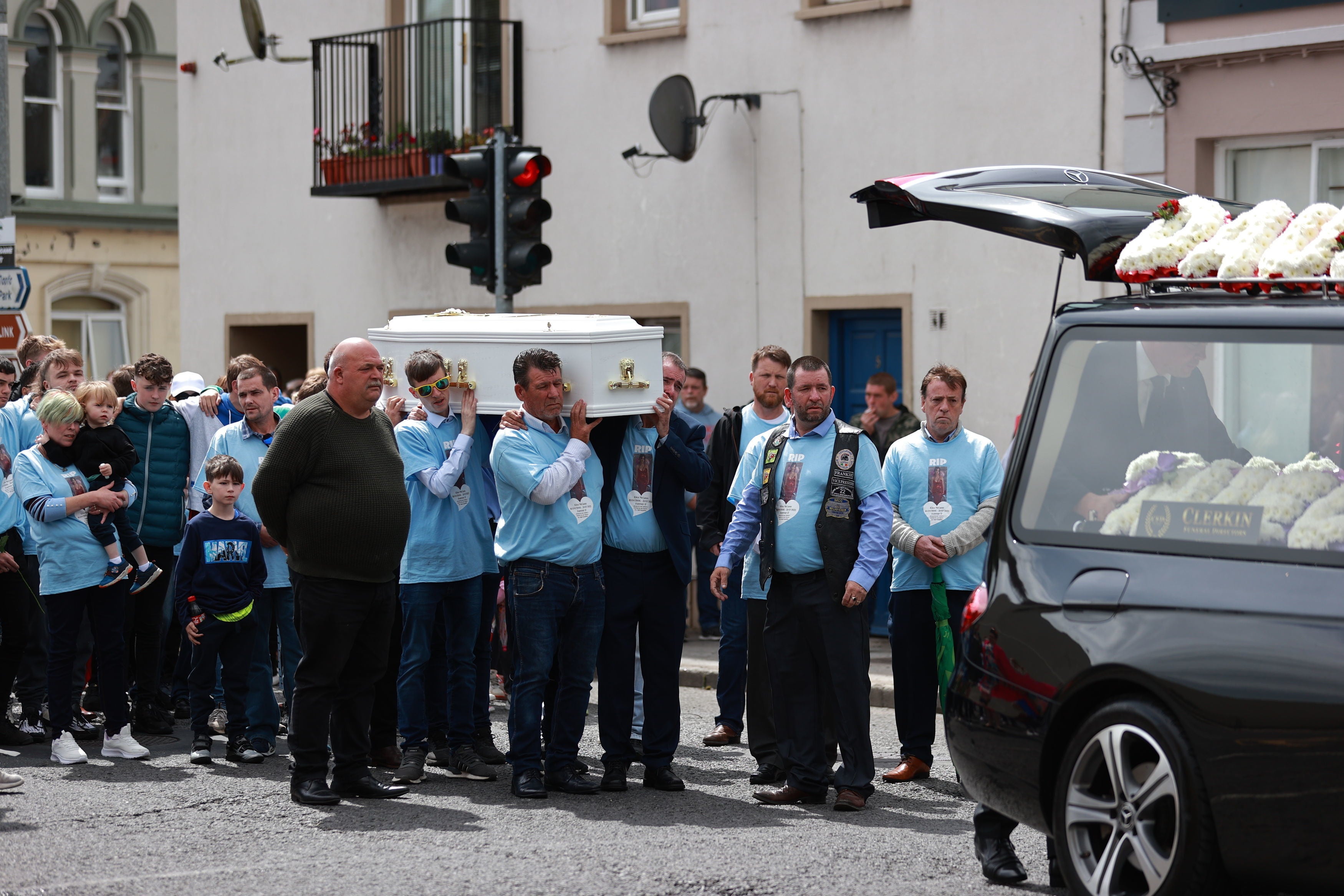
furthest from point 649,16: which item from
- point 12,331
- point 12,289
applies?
point 12,331

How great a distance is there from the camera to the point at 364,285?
17703 millimetres

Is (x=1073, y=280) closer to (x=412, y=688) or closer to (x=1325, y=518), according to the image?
(x=412, y=688)

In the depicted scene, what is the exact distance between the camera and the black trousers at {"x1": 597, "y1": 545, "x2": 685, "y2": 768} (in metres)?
8.22

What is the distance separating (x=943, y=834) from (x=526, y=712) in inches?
74.7

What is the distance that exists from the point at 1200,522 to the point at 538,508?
343 centimetres

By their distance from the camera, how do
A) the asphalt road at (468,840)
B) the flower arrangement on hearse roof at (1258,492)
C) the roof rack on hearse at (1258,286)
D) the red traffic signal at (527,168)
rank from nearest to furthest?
the flower arrangement on hearse roof at (1258,492), the roof rack on hearse at (1258,286), the asphalt road at (468,840), the red traffic signal at (527,168)

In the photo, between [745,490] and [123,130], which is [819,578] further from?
[123,130]

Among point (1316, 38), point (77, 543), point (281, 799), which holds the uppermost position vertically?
point (1316, 38)

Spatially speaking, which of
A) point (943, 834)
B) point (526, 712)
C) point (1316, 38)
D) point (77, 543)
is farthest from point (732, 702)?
point (1316, 38)

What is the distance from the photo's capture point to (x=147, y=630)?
9.79m

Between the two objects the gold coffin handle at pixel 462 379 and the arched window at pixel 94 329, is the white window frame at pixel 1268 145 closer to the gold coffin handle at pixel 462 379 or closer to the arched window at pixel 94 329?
the gold coffin handle at pixel 462 379

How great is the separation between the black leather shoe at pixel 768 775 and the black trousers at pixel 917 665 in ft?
2.02

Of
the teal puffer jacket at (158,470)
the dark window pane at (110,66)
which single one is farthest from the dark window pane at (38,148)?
the teal puffer jacket at (158,470)

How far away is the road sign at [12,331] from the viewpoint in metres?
13.7
